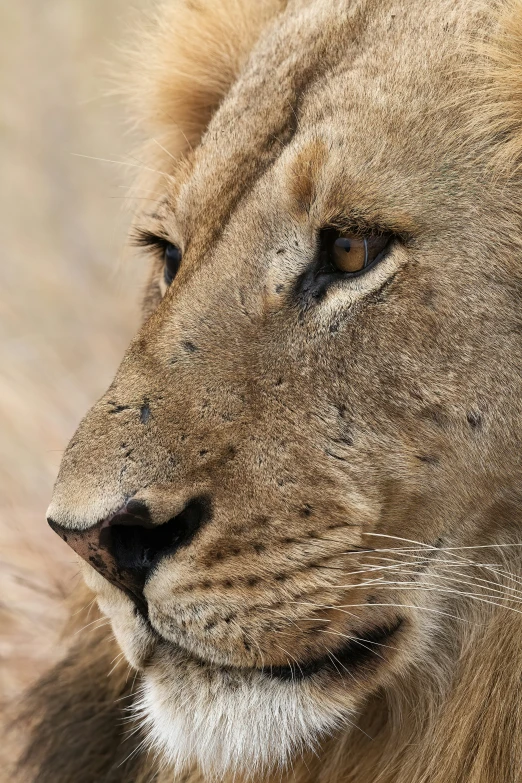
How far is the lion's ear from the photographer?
2.20 meters

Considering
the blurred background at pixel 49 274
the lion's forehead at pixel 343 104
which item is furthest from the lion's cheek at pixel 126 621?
the blurred background at pixel 49 274

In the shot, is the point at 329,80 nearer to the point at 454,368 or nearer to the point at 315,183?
the point at 315,183

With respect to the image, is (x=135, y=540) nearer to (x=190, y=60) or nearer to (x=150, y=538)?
(x=150, y=538)

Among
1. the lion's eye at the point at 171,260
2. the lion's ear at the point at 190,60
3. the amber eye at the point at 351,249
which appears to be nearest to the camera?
the amber eye at the point at 351,249

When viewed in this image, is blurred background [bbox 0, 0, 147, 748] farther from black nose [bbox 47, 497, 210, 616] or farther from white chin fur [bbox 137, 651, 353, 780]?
black nose [bbox 47, 497, 210, 616]

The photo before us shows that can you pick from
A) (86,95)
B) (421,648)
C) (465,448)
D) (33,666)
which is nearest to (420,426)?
(465,448)

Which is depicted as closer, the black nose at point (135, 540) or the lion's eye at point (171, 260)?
the black nose at point (135, 540)

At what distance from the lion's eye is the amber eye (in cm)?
45

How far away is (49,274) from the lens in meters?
5.41

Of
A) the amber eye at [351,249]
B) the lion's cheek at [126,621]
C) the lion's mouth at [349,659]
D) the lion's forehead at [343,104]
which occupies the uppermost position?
the lion's forehead at [343,104]

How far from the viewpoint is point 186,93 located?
228 cm

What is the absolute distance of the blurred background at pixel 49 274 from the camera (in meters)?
2.97

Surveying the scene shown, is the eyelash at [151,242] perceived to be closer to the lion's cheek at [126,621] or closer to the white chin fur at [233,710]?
the lion's cheek at [126,621]

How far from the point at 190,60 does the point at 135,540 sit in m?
1.23
